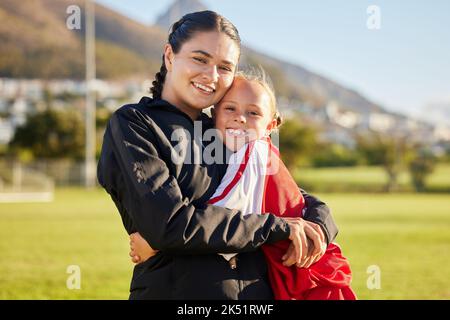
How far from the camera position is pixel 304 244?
2.33 metres

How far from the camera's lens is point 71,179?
40.3 m

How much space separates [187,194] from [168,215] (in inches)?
6.9

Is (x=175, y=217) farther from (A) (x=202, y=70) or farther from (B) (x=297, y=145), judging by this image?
(B) (x=297, y=145)

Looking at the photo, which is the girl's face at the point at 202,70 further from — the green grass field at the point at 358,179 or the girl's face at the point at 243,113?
the green grass field at the point at 358,179

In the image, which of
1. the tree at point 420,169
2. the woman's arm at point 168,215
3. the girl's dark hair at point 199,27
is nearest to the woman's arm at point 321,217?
the woman's arm at point 168,215

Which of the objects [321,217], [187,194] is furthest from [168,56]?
[321,217]

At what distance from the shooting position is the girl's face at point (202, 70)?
2.44m

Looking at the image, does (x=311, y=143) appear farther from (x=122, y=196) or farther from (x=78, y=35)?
(x=78, y=35)

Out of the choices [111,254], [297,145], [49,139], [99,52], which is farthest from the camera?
[99,52]

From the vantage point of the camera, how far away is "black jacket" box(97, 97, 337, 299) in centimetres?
219

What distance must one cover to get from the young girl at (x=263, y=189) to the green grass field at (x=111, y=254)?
3.55 meters

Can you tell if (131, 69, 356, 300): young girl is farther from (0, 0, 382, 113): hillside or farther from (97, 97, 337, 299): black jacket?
(0, 0, 382, 113): hillside

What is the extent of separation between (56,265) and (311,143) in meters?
41.3
